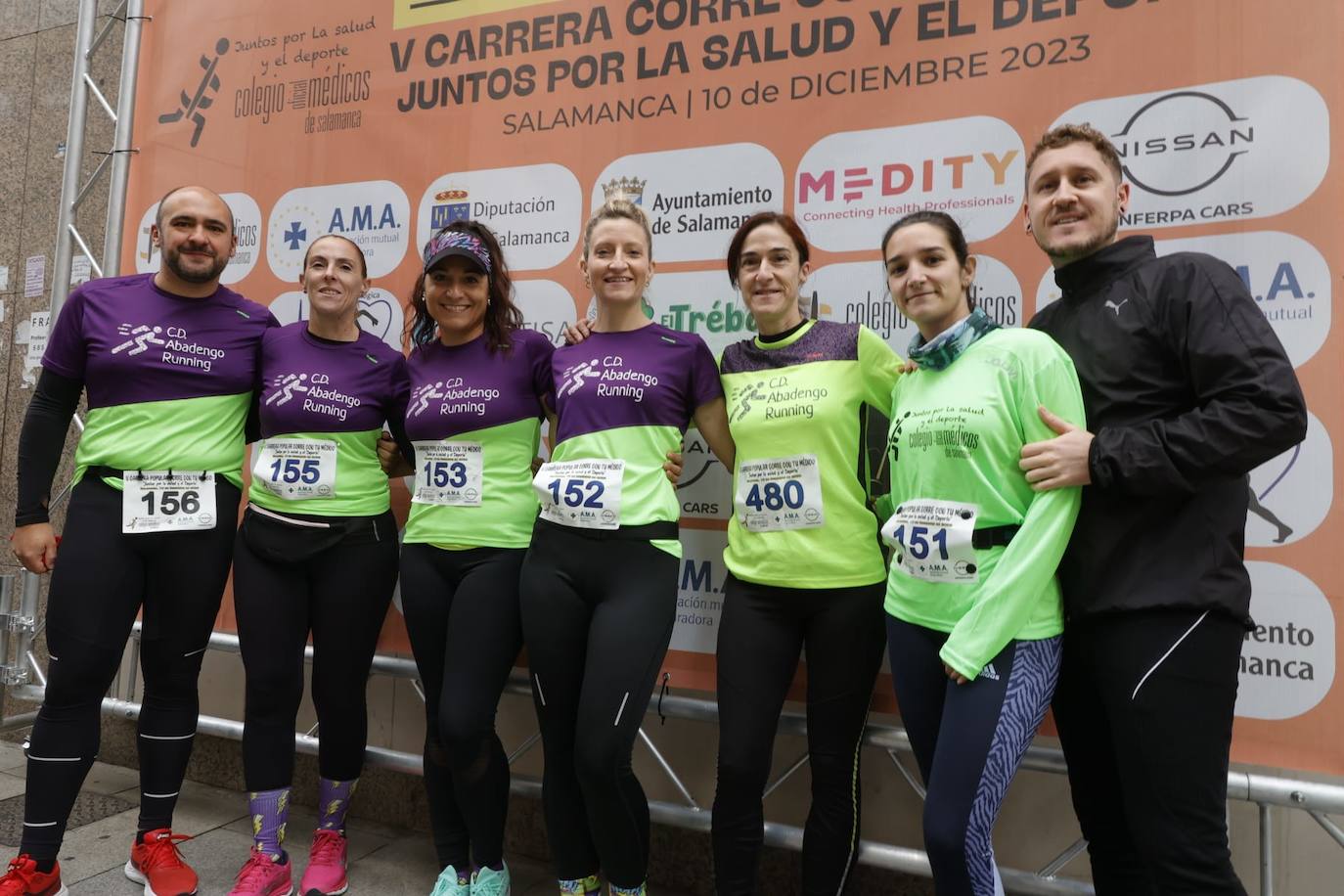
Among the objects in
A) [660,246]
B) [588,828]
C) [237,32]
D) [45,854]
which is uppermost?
[237,32]

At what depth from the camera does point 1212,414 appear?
4.75ft

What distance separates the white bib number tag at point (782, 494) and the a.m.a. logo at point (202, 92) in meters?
Answer: 2.64

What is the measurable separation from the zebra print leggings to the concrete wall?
872mm

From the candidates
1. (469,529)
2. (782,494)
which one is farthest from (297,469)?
(782,494)

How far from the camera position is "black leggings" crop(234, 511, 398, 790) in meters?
2.37

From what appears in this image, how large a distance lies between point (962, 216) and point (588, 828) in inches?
72.9

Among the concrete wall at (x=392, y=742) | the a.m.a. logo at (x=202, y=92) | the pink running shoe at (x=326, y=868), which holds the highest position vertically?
the a.m.a. logo at (x=202, y=92)

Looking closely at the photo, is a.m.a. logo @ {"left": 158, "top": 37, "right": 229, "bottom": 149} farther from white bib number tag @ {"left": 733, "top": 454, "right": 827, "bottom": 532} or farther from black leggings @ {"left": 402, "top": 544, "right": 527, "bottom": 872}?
white bib number tag @ {"left": 733, "top": 454, "right": 827, "bottom": 532}

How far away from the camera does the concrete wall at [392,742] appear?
2287mm

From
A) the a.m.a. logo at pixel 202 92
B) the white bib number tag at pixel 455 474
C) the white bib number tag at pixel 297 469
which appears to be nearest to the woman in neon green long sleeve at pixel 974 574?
the white bib number tag at pixel 455 474

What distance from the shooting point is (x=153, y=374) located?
2.35 meters

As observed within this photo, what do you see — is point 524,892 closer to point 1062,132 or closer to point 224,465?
point 224,465

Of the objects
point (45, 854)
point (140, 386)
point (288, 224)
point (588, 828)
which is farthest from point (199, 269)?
point (588, 828)

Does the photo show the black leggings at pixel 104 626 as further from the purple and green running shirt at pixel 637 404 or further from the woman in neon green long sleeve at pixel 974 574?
the woman in neon green long sleeve at pixel 974 574
